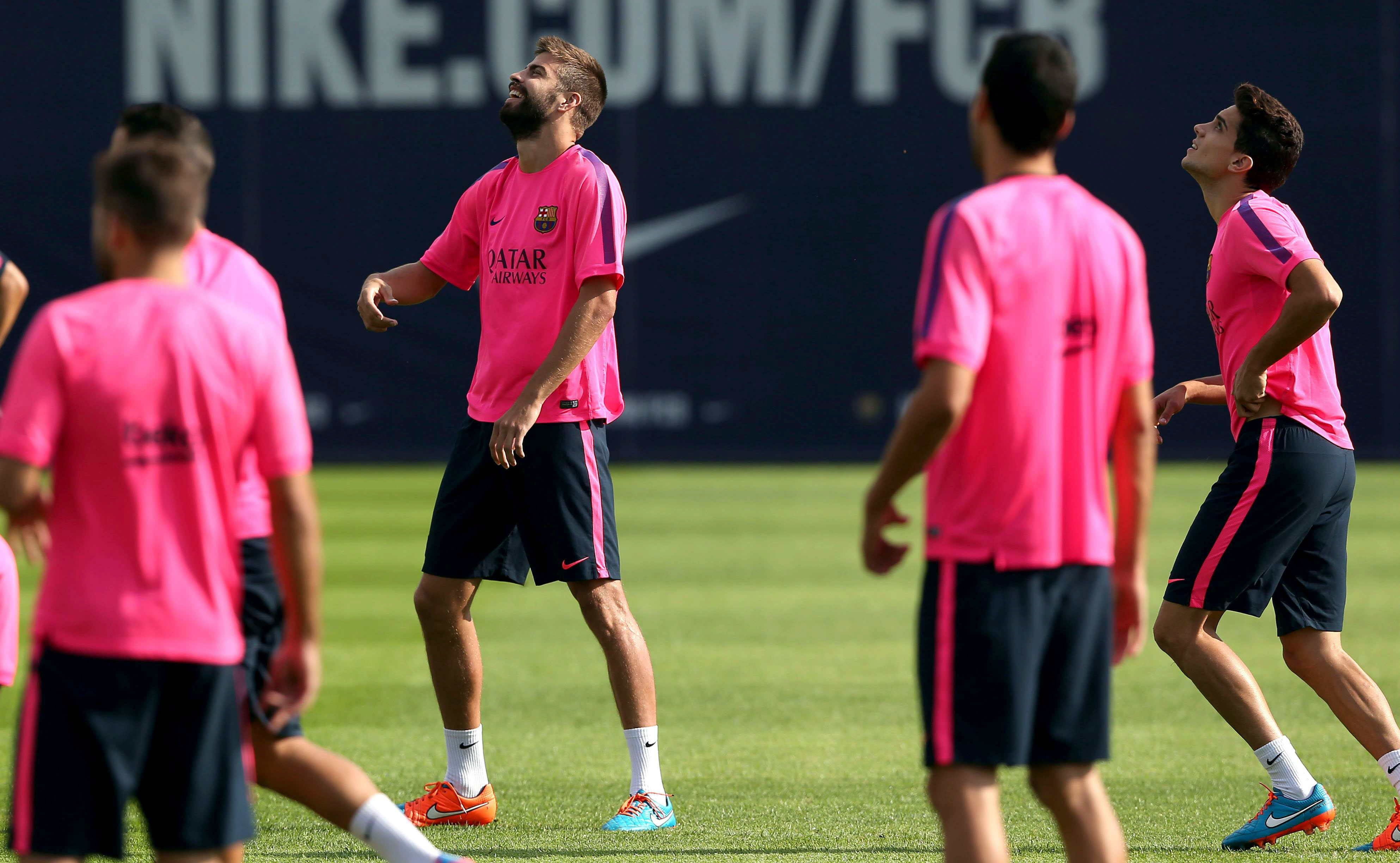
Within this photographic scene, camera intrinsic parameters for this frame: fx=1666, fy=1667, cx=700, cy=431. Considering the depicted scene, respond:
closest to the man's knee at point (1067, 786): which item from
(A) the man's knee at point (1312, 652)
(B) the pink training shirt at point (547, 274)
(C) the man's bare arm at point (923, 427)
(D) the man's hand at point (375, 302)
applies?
(C) the man's bare arm at point (923, 427)

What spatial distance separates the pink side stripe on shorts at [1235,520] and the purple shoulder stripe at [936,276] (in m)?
2.10

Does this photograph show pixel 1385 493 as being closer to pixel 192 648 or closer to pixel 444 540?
pixel 444 540

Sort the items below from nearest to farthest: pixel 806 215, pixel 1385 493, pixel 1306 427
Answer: pixel 1306 427 → pixel 1385 493 → pixel 806 215

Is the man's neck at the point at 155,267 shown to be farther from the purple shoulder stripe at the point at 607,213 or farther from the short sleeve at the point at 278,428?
the purple shoulder stripe at the point at 607,213

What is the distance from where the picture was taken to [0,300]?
4.61 meters

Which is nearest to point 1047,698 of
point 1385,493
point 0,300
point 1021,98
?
point 1021,98

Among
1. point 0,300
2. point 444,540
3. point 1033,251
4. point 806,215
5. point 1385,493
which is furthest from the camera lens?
point 806,215

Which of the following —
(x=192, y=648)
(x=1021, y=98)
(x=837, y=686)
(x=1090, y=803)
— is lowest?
(x=837, y=686)

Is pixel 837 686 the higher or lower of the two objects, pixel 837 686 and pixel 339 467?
the higher

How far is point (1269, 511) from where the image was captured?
495cm

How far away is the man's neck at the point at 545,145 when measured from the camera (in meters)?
5.41

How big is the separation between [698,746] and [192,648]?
377 cm

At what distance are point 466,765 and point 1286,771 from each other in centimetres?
251

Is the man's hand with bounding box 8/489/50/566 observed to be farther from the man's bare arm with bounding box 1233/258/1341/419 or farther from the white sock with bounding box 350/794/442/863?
the man's bare arm with bounding box 1233/258/1341/419
